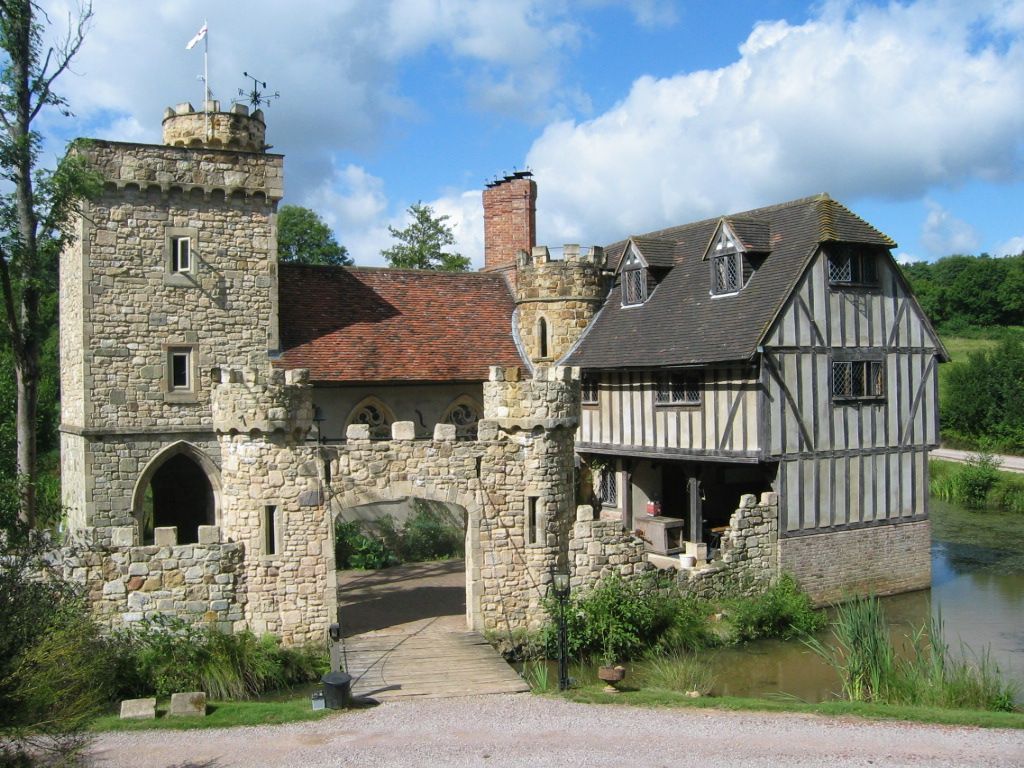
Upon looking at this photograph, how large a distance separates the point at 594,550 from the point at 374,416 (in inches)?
300

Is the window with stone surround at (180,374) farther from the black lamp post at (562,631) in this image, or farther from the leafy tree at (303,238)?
the leafy tree at (303,238)

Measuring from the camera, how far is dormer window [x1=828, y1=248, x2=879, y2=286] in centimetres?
1839

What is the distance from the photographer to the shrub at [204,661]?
1265 centimetres

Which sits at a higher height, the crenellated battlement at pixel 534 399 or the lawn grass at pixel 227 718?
the crenellated battlement at pixel 534 399

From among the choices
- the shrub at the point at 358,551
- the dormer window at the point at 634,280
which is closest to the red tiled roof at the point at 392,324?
the dormer window at the point at 634,280

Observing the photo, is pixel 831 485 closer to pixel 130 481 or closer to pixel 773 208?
pixel 773 208

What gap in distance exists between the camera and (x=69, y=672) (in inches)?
326

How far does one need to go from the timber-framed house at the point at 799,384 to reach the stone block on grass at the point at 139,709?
35.6ft

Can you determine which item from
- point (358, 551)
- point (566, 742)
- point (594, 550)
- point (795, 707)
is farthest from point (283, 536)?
point (795, 707)

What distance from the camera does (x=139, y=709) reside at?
11.2m

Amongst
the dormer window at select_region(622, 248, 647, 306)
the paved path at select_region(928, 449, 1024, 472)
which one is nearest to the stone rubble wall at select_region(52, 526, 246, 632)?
the dormer window at select_region(622, 248, 647, 306)

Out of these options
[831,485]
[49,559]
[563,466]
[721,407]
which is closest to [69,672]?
[49,559]

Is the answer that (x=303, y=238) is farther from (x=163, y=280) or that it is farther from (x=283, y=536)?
(x=283, y=536)

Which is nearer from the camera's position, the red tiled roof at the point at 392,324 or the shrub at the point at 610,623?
the shrub at the point at 610,623
